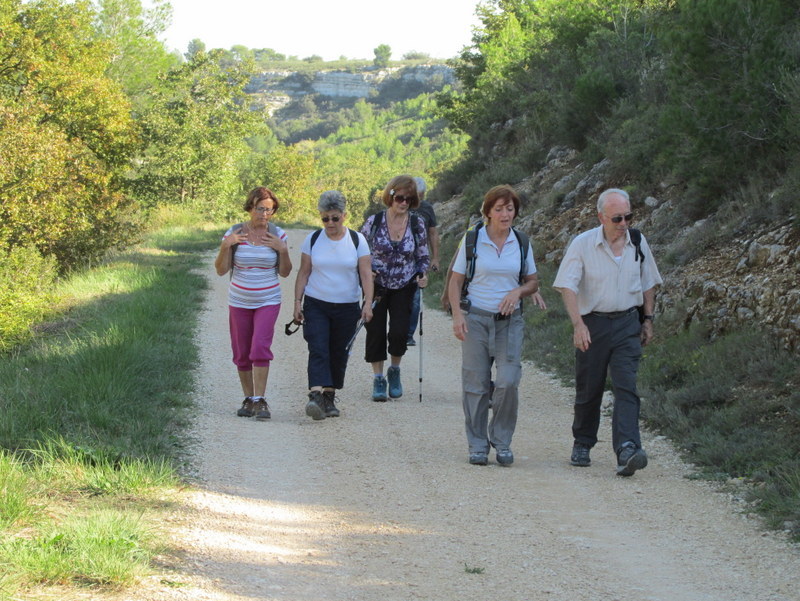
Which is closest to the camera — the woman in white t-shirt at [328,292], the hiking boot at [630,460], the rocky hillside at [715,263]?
the hiking boot at [630,460]

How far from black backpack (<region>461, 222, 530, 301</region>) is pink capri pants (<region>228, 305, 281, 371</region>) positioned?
6.38ft

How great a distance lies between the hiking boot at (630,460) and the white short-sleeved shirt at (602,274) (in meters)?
0.93

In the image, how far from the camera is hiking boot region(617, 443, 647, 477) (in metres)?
6.38

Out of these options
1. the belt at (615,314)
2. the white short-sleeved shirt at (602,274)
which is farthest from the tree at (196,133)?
the belt at (615,314)

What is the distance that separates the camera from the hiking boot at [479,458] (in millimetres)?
6762

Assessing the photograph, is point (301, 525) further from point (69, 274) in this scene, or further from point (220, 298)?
point (69, 274)

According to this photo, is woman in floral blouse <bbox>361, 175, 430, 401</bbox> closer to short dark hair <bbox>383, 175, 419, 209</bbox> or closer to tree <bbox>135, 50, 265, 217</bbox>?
short dark hair <bbox>383, 175, 419, 209</bbox>

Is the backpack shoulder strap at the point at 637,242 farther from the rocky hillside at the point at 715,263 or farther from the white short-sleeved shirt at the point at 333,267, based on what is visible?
the white short-sleeved shirt at the point at 333,267

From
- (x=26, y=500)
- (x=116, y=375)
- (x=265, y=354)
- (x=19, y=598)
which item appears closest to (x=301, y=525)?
(x=26, y=500)

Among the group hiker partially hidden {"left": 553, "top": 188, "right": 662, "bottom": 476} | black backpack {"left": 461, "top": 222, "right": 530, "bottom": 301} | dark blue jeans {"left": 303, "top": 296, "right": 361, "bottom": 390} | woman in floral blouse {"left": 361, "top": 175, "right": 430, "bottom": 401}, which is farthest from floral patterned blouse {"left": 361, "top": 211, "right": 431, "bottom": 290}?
hiker partially hidden {"left": 553, "top": 188, "right": 662, "bottom": 476}

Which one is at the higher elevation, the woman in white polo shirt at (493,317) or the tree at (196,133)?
the tree at (196,133)

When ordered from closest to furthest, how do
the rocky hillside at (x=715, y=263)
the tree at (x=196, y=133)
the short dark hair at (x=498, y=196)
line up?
the short dark hair at (x=498, y=196) < the rocky hillside at (x=715, y=263) < the tree at (x=196, y=133)

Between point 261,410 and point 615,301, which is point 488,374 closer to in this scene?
point 615,301

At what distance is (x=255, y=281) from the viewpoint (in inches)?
313
